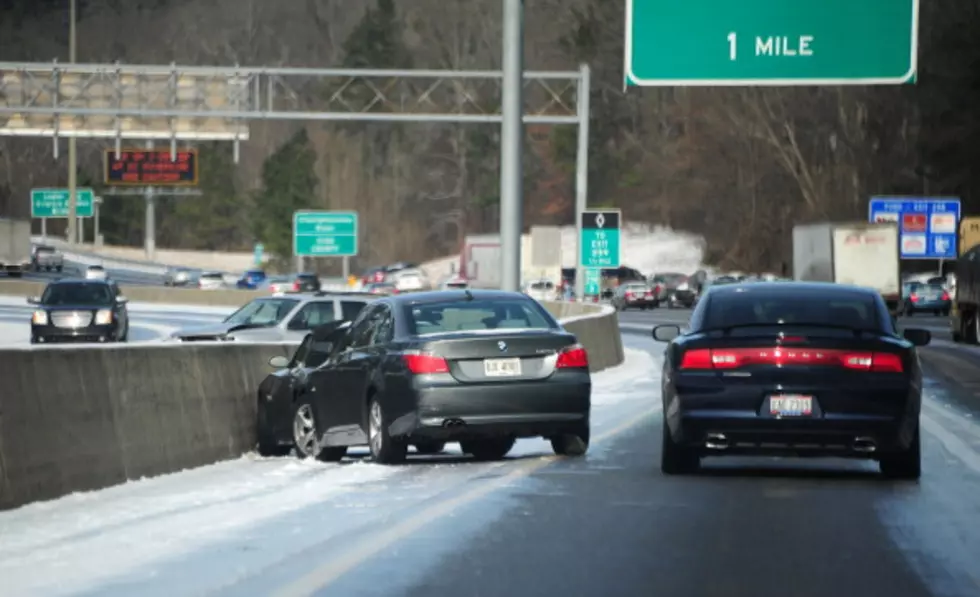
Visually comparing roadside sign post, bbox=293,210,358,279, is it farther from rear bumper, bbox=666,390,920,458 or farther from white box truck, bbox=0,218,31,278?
rear bumper, bbox=666,390,920,458

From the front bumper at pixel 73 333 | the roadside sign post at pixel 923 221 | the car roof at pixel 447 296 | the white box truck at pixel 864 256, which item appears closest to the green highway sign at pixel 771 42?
the front bumper at pixel 73 333

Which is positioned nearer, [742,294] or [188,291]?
[742,294]

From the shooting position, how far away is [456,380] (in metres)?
18.1

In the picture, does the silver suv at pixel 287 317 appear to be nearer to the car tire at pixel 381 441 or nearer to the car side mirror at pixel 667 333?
the car tire at pixel 381 441

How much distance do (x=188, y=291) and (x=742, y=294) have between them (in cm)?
7397

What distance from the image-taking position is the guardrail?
47.3 feet

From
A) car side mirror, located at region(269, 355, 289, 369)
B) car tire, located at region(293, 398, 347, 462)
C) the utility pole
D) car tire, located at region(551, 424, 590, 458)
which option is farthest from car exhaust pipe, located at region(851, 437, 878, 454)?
the utility pole

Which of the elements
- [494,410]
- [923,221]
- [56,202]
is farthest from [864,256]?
[56,202]

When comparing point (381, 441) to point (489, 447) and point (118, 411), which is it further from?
point (118, 411)

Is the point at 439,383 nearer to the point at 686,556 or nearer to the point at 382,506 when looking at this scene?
the point at 382,506

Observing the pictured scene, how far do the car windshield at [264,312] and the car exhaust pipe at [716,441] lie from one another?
16.9 m

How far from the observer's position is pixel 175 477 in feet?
56.9

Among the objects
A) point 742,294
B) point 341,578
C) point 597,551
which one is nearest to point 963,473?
point 742,294

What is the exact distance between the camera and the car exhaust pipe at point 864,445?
16422mm
